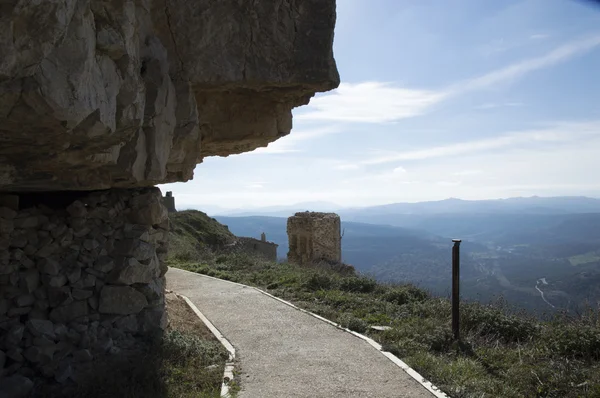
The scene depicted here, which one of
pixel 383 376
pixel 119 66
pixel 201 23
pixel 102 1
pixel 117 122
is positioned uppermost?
pixel 201 23

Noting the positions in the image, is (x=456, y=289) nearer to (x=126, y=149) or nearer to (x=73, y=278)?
(x=126, y=149)

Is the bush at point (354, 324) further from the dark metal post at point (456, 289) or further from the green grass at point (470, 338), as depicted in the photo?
the dark metal post at point (456, 289)

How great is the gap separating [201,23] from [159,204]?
296 centimetres

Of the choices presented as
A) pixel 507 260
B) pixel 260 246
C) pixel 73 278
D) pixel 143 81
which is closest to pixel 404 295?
pixel 73 278

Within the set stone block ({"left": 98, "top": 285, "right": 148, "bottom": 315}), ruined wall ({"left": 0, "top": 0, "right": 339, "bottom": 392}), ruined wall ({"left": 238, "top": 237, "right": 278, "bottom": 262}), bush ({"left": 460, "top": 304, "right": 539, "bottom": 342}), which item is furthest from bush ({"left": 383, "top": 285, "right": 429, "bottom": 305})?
ruined wall ({"left": 238, "top": 237, "right": 278, "bottom": 262})

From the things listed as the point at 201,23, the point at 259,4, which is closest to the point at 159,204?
the point at 201,23

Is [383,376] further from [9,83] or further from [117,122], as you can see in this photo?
[9,83]

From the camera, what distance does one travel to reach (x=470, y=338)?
26.8 ft

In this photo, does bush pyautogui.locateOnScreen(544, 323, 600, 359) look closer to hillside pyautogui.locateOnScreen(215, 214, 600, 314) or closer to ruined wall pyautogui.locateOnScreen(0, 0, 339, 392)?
ruined wall pyautogui.locateOnScreen(0, 0, 339, 392)

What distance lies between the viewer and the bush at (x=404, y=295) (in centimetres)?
1093

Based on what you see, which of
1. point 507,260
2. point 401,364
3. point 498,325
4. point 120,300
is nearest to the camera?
point 120,300

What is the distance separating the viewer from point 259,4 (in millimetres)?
6301

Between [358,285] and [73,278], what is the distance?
753 centimetres

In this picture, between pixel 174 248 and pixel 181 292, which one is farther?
pixel 174 248
